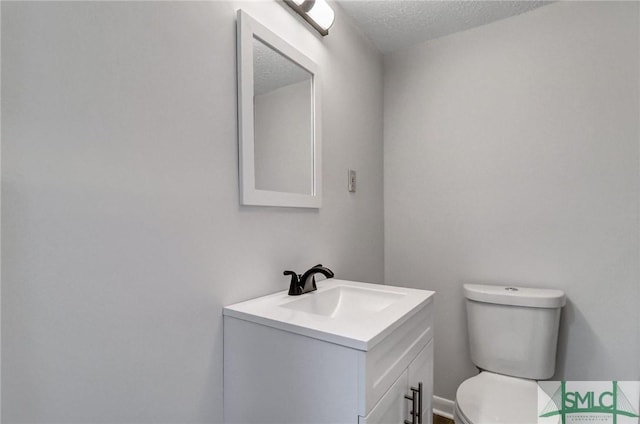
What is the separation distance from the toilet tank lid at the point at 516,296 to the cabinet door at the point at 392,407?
836 mm

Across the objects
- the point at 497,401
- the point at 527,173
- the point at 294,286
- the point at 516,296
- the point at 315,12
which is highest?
the point at 315,12

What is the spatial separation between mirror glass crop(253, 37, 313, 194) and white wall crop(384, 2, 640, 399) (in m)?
0.88

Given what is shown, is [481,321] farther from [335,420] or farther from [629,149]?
[335,420]

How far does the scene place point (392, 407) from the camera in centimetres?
86

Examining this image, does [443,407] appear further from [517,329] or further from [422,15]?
[422,15]

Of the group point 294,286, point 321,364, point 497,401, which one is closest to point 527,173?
point 497,401

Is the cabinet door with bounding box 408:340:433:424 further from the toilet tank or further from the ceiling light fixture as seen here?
the ceiling light fixture

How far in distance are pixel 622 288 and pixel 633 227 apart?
28 centimetres

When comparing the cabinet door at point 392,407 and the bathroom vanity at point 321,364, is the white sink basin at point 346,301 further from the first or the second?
the cabinet door at point 392,407

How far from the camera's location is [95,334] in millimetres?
685

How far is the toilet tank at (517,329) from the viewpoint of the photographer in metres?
1.46

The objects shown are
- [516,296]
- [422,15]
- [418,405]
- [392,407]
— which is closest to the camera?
[392,407]

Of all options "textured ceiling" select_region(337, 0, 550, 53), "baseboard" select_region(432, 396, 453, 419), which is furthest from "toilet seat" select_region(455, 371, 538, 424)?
"textured ceiling" select_region(337, 0, 550, 53)

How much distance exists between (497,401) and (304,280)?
0.95 meters
